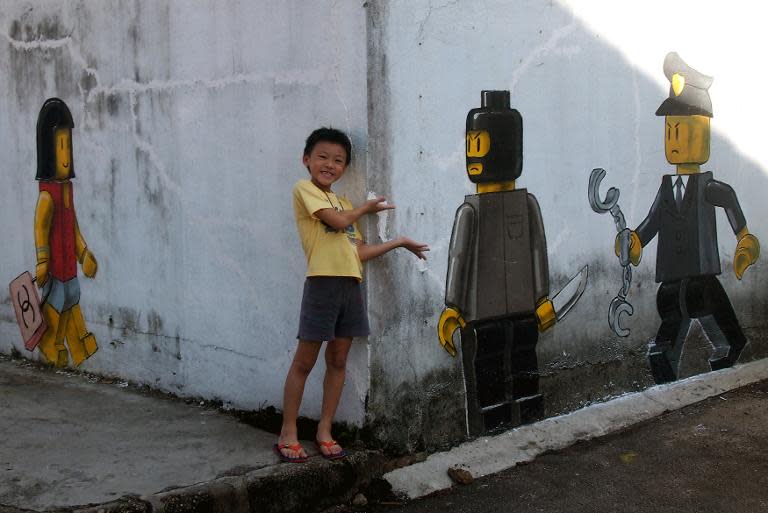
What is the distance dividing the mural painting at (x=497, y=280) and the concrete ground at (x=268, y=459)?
8.3 inches

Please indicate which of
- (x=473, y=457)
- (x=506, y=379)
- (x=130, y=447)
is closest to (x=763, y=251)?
(x=506, y=379)

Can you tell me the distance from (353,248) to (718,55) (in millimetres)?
3512

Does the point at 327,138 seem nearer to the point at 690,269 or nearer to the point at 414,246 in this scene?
the point at 414,246

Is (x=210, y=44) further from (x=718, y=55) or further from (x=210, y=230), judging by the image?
(x=718, y=55)

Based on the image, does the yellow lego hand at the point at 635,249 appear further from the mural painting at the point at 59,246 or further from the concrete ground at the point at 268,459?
the mural painting at the point at 59,246

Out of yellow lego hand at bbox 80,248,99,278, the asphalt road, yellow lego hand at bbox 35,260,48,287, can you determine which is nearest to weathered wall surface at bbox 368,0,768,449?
the asphalt road

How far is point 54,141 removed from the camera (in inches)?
226

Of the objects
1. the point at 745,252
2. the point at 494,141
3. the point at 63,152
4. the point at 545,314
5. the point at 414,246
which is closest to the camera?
the point at 414,246

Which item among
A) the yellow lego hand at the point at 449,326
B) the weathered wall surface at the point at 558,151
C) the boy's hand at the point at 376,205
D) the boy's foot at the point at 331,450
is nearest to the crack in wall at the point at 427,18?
the weathered wall surface at the point at 558,151

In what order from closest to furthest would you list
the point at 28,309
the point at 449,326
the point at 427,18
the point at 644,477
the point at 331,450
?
the point at 331,450 → the point at 427,18 → the point at 644,477 → the point at 449,326 → the point at 28,309

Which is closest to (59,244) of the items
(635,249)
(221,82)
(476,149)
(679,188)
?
(221,82)

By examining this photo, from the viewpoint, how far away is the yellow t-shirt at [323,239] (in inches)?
153

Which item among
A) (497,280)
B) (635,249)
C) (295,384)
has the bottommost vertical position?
(295,384)

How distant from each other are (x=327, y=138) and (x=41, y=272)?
9.44 ft
